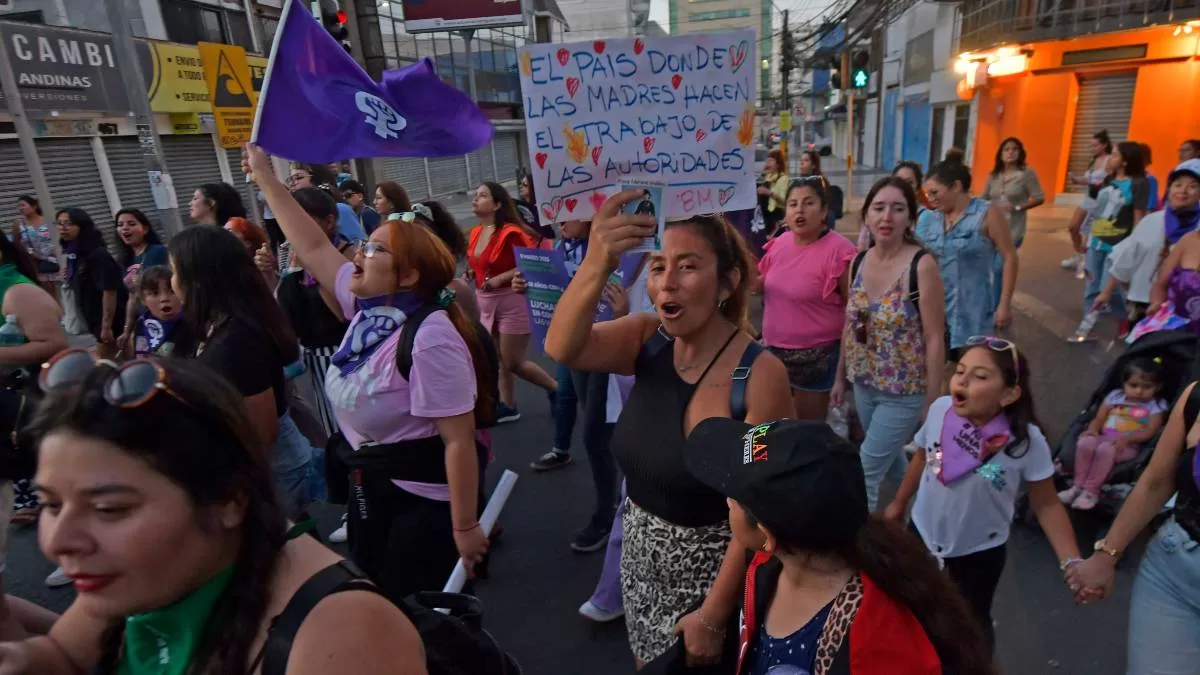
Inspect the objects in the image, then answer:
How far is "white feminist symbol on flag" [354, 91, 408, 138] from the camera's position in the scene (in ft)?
10.1

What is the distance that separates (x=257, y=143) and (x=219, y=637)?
233 cm

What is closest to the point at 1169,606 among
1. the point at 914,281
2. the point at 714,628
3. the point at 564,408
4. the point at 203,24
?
the point at 714,628

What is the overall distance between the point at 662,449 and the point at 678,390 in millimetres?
187

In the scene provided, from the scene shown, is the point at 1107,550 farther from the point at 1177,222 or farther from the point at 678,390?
the point at 1177,222

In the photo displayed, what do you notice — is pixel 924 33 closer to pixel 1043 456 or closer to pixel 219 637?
pixel 1043 456

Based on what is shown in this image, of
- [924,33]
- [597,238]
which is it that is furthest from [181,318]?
[924,33]

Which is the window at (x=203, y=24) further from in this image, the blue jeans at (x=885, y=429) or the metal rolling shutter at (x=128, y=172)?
the blue jeans at (x=885, y=429)

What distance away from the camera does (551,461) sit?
495 cm

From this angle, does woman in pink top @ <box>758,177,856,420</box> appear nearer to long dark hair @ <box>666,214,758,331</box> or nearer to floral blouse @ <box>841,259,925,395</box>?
floral blouse @ <box>841,259,925,395</box>

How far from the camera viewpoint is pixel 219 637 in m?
1.18

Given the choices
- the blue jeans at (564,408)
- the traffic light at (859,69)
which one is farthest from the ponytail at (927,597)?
the traffic light at (859,69)

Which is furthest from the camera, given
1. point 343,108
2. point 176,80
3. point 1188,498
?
point 176,80

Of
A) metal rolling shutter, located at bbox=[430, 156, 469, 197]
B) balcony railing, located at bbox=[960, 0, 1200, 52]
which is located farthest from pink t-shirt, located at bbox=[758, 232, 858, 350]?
metal rolling shutter, located at bbox=[430, 156, 469, 197]

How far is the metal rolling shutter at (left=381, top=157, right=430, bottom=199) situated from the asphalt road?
60.2 ft
